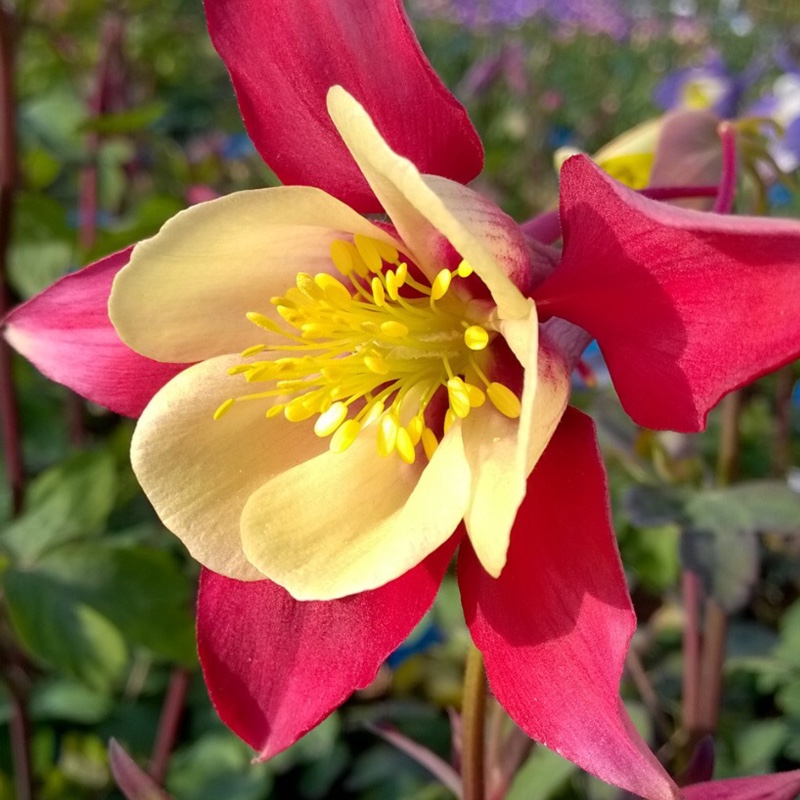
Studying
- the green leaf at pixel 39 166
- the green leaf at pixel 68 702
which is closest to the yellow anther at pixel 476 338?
the green leaf at pixel 68 702

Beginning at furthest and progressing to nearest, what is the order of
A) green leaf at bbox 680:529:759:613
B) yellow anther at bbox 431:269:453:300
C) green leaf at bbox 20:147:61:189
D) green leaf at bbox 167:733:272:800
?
green leaf at bbox 20:147:61:189 → green leaf at bbox 167:733:272:800 → green leaf at bbox 680:529:759:613 → yellow anther at bbox 431:269:453:300

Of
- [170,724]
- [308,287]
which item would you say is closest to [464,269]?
[308,287]

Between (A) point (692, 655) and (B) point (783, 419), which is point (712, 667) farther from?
(B) point (783, 419)

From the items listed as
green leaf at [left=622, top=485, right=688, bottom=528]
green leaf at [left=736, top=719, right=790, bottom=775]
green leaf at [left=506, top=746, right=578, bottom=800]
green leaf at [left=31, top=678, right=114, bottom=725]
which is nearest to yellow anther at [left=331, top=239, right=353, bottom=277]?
green leaf at [left=622, top=485, right=688, bottom=528]

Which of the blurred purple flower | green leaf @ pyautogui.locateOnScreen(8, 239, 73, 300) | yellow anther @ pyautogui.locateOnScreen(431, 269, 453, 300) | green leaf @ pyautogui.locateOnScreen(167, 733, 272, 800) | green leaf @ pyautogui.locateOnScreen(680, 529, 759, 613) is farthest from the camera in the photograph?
the blurred purple flower

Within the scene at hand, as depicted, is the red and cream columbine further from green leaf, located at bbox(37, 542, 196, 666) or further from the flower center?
green leaf, located at bbox(37, 542, 196, 666)

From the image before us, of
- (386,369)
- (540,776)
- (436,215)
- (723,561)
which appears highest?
(436,215)

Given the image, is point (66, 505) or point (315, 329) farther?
point (66, 505)
